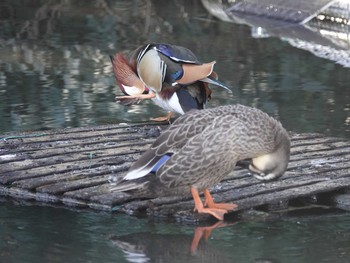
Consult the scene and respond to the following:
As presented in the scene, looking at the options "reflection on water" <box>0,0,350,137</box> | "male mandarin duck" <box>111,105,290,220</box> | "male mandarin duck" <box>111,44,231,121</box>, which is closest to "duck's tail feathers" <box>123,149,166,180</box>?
"male mandarin duck" <box>111,105,290,220</box>

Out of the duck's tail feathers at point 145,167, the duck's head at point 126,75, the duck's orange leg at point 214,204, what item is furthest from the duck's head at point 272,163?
the duck's head at point 126,75

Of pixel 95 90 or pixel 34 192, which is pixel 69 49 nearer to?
pixel 95 90

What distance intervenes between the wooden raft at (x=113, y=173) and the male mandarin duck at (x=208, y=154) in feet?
0.66

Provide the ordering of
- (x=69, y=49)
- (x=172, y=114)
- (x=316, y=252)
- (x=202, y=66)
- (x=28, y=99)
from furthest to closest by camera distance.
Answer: (x=69, y=49), (x=28, y=99), (x=172, y=114), (x=202, y=66), (x=316, y=252)

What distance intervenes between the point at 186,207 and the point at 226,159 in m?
0.52

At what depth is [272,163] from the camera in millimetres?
5805

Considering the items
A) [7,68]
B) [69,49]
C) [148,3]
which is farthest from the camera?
[148,3]

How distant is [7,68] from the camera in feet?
36.0

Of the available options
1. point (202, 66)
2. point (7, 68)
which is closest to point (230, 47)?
point (7, 68)

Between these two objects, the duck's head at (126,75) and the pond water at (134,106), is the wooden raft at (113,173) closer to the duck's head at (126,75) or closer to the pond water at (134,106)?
the pond water at (134,106)

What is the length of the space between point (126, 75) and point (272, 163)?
262cm

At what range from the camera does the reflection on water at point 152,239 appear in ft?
17.7

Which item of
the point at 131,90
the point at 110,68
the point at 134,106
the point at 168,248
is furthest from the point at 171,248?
the point at 110,68

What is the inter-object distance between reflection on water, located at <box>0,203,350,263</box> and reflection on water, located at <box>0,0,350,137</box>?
2317mm
